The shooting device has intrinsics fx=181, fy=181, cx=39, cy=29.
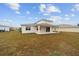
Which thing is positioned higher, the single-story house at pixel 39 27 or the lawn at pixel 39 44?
the single-story house at pixel 39 27

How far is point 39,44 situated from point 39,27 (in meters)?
0.22

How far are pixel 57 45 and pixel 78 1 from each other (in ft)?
1.98

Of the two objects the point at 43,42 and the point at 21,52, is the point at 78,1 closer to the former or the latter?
the point at 43,42

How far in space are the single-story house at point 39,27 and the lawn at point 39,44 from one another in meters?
0.06

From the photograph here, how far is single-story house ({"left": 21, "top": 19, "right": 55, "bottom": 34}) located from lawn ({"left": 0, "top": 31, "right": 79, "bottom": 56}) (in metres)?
0.06

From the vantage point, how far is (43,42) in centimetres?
227

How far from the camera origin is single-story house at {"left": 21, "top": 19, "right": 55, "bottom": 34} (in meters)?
2.27

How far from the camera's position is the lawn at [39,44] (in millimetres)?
2244

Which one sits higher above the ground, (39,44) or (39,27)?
(39,27)

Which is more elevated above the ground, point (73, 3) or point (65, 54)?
point (73, 3)

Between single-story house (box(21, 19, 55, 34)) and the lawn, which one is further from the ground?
single-story house (box(21, 19, 55, 34))

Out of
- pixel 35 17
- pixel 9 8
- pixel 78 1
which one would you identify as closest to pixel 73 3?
pixel 78 1

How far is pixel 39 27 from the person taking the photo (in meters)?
2.31

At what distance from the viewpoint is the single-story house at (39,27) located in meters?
2.27
